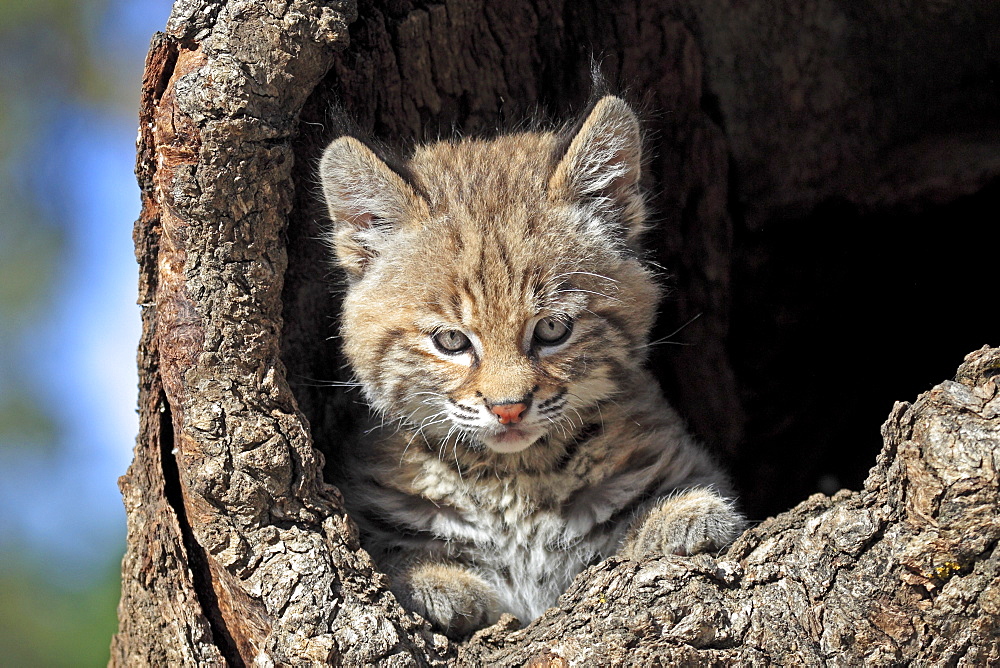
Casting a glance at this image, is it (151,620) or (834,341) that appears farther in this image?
(834,341)

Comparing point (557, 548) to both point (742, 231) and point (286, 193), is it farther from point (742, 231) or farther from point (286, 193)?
point (742, 231)

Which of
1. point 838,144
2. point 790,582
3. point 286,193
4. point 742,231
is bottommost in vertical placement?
point 790,582

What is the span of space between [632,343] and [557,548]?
82cm

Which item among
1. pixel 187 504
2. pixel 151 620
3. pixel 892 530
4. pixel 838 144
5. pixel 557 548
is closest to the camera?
pixel 892 530

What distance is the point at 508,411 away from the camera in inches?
114

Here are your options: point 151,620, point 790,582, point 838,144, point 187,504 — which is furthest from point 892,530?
point 838,144

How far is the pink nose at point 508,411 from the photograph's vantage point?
290 cm

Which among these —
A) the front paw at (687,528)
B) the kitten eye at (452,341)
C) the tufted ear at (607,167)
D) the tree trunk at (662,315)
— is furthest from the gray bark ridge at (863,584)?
the tufted ear at (607,167)

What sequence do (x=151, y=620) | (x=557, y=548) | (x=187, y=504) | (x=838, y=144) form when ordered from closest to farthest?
(x=187, y=504) < (x=151, y=620) < (x=557, y=548) < (x=838, y=144)

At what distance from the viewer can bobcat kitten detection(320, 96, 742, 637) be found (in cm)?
304

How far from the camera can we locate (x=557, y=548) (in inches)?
131

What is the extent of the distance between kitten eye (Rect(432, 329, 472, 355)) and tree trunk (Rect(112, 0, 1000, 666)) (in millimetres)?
537

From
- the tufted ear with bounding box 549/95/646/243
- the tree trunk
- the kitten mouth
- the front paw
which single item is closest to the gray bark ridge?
the tree trunk

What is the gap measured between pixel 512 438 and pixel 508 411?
0.54 feet
